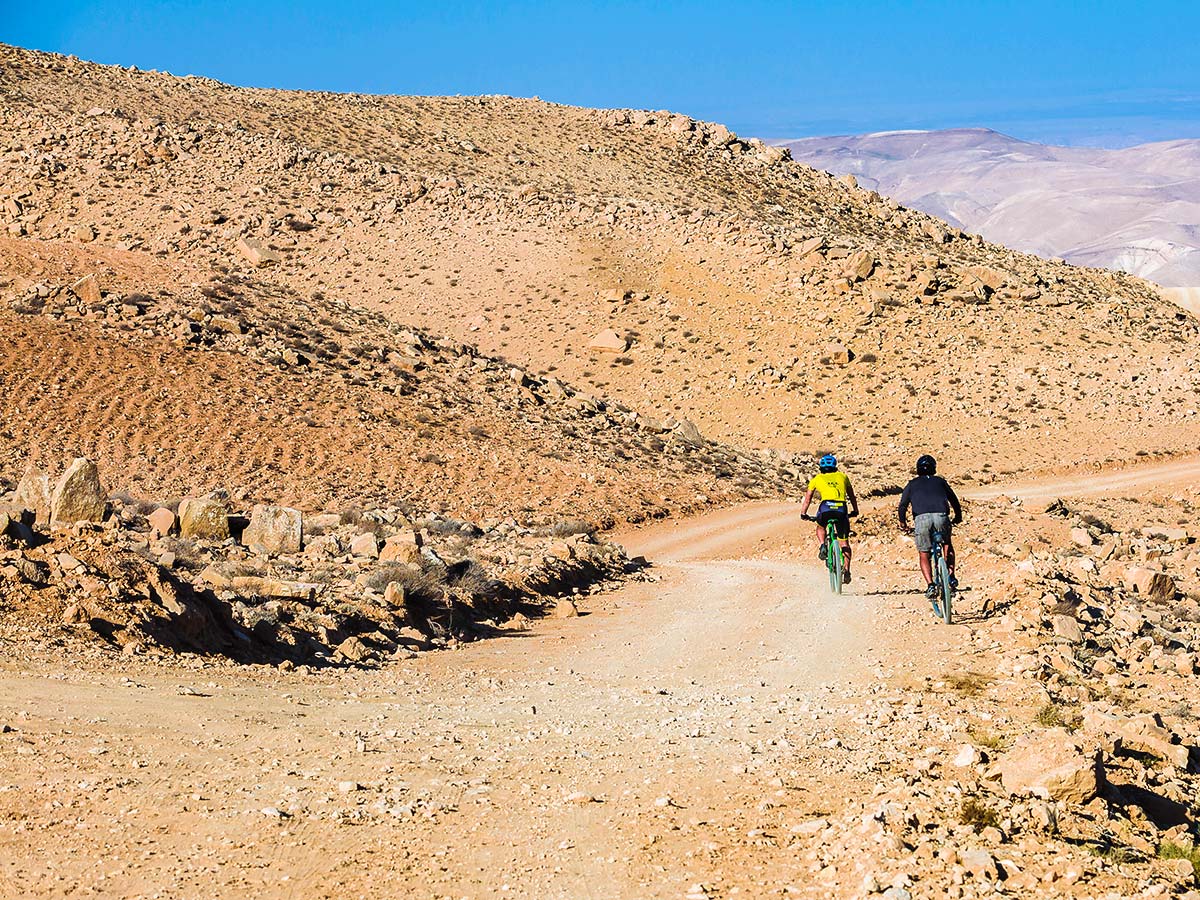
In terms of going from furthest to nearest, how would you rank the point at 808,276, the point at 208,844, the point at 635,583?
1. the point at 808,276
2. the point at 635,583
3. the point at 208,844

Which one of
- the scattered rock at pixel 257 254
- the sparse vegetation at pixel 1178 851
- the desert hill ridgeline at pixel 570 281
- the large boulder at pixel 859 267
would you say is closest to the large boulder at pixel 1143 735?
the sparse vegetation at pixel 1178 851

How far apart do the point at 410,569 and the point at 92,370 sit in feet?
59.3

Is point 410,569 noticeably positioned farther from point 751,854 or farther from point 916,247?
point 916,247

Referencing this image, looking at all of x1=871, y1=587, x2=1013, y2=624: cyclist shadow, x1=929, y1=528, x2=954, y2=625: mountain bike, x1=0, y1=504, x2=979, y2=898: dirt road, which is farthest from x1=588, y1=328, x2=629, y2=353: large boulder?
x1=0, y1=504, x2=979, y2=898: dirt road

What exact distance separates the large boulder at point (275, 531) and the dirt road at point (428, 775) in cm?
622

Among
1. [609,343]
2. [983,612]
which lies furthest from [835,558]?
[609,343]

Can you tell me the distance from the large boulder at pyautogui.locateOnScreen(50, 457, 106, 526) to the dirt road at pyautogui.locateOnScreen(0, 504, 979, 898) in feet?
27.3

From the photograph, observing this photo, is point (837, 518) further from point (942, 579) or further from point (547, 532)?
point (547, 532)

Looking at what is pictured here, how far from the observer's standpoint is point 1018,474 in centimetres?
4197

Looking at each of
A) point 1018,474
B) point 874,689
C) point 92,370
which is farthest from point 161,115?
point 874,689

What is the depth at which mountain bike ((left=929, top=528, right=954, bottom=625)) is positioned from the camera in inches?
574

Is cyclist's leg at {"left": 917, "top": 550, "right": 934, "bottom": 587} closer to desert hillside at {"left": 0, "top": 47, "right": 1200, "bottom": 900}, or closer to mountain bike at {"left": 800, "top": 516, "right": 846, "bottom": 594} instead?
desert hillside at {"left": 0, "top": 47, "right": 1200, "bottom": 900}

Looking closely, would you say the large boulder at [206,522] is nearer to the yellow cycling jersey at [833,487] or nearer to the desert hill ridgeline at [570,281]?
the yellow cycling jersey at [833,487]

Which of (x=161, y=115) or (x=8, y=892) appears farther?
(x=161, y=115)
